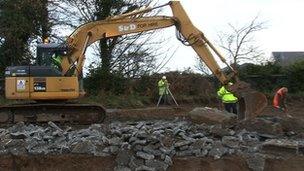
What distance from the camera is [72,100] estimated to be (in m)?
17.9

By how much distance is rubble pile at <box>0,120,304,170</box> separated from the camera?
1098 centimetres

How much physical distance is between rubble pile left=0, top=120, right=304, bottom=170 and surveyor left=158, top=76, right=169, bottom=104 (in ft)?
50.0

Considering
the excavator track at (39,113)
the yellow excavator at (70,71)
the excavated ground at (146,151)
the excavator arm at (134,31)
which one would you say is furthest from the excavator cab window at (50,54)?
the excavated ground at (146,151)

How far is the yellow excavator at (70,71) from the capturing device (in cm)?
1666

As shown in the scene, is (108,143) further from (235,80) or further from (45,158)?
(235,80)

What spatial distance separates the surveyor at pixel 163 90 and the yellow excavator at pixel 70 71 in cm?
1026

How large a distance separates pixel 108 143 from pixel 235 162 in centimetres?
248

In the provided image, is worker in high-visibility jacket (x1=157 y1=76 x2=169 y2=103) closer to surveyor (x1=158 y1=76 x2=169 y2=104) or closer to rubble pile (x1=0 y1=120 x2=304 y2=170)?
surveyor (x1=158 y1=76 x2=169 y2=104)

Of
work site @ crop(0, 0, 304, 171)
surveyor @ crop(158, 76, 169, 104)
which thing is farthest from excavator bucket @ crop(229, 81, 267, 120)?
surveyor @ crop(158, 76, 169, 104)

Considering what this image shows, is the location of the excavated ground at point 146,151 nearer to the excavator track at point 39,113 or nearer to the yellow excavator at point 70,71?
the yellow excavator at point 70,71

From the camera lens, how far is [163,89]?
27984 millimetres

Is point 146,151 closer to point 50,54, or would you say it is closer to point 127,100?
point 50,54

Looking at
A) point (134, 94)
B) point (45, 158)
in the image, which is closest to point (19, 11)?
point (134, 94)

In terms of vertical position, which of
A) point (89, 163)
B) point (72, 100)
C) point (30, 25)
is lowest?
point (89, 163)
